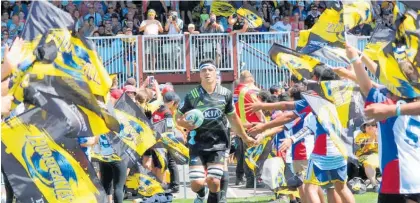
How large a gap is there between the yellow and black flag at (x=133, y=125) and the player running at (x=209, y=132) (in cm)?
187

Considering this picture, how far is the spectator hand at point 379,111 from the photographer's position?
673 cm

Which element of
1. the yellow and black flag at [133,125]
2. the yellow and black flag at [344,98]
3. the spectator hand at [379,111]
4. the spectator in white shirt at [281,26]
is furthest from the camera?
the spectator in white shirt at [281,26]

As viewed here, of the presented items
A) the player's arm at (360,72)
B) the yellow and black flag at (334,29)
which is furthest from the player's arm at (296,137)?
the player's arm at (360,72)

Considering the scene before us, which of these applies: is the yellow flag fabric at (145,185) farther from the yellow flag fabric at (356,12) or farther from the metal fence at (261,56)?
the metal fence at (261,56)

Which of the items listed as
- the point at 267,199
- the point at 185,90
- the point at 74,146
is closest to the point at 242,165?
the point at 267,199

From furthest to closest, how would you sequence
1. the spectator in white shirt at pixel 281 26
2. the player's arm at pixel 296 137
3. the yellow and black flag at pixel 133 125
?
the spectator in white shirt at pixel 281 26
the yellow and black flag at pixel 133 125
the player's arm at pixel 296 137

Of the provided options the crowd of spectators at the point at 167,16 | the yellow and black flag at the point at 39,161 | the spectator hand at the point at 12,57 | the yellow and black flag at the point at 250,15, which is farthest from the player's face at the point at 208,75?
the crowd of spectators at the point at 167,16

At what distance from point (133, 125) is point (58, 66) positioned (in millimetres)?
4799

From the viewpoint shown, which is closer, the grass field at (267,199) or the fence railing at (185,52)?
the grass field at (267,199)

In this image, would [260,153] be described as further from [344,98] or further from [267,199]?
[344,98]

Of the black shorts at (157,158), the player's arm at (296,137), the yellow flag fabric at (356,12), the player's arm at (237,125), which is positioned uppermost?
the yellow flag fabric at (356,12)

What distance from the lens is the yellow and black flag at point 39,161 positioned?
880cm

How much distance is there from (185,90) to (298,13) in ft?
12.1

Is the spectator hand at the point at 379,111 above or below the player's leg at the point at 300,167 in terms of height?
above
